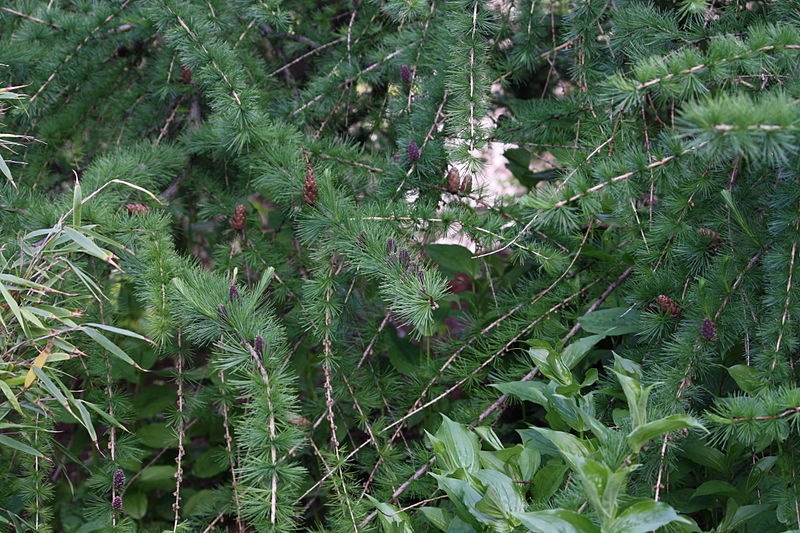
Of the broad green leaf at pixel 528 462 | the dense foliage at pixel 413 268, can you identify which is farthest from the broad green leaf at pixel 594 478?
the broad green leaf at pixel 528 462

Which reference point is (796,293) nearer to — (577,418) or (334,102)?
(577,418)

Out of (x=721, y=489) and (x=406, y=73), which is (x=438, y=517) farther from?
(x=406, y=73)

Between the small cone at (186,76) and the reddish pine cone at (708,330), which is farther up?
the small cone at (186,76)

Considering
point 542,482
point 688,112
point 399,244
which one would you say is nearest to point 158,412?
point 399,244

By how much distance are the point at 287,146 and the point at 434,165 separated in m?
0.33

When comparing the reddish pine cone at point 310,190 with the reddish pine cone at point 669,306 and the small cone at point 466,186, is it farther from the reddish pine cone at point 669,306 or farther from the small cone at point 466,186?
the reddish pine cone at point 669,306

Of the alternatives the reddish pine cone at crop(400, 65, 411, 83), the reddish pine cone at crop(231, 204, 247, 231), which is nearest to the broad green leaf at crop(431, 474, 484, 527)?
the reddish pine cone at crop(231, 204, 247, 231)

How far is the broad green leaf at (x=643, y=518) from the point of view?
35.7 inches

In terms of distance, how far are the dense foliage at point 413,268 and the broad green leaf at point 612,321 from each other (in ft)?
0.05

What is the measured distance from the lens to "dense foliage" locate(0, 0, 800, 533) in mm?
1127

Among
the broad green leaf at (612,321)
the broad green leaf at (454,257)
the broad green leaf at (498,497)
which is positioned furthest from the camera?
the broad green leaf at (454,257)

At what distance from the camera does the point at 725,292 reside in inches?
49.1

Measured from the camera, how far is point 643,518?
92 centimetres

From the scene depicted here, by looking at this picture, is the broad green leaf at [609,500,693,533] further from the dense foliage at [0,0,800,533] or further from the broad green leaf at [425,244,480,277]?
the broad green leaf at [425,244,480,277]
